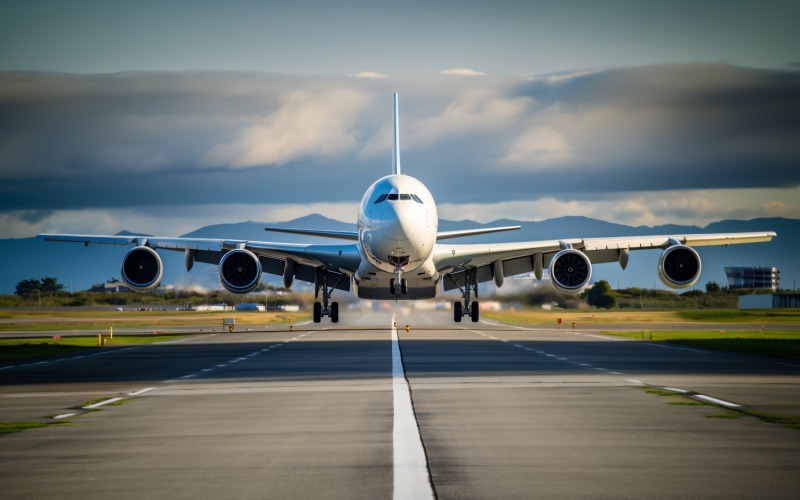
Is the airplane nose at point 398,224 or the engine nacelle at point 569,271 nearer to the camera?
the airplane nose at point 398,224

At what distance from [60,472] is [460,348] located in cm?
2688

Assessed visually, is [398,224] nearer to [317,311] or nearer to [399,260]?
[399,260]

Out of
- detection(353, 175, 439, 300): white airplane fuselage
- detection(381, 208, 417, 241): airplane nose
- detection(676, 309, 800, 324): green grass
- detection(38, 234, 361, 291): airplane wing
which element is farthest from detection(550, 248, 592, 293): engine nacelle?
detection(676, 309, 800, 324): green grass

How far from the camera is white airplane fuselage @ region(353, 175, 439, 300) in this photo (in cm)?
4306

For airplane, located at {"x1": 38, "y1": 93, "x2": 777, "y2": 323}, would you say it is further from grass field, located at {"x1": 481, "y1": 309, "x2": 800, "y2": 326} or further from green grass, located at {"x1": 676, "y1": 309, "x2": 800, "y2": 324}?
green grass, located at {"x1": 676, "y1": 309, "x2": 800, "y2": 324}

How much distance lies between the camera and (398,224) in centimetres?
4275

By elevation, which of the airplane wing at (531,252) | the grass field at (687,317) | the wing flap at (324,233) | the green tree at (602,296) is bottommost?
the grass field at (687,317)

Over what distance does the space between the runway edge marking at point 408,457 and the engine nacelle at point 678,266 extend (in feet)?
119

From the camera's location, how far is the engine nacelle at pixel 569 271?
5038 cm

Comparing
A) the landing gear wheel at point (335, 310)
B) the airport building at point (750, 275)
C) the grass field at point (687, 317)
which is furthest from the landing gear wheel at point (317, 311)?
the airport building at point (750, 275)

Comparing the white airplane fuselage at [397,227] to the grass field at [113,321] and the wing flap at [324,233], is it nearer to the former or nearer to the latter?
the wing flap at [324,233]

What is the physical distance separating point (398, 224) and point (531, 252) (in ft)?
39.6

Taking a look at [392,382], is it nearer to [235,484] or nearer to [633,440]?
[633,440]

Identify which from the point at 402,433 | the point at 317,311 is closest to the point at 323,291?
the point at 317,311
